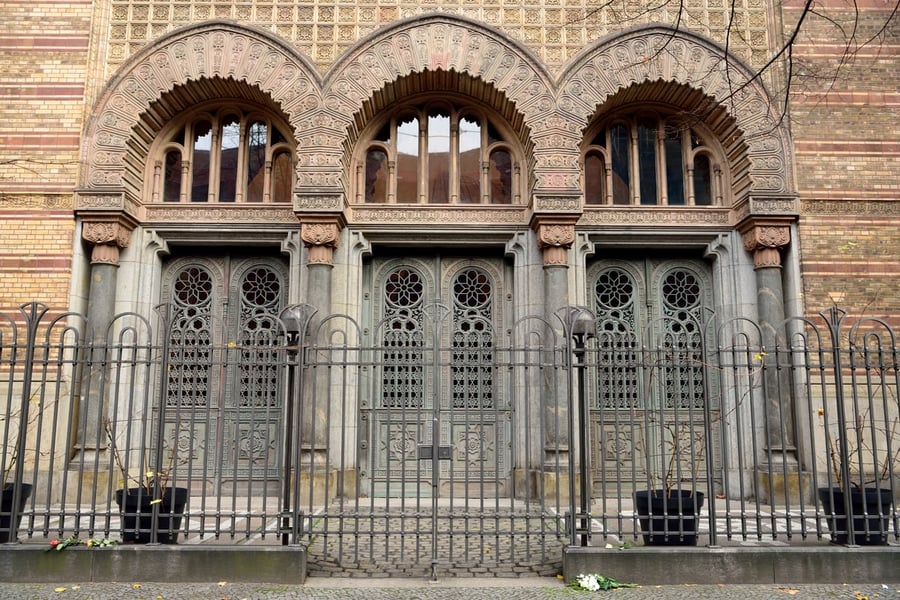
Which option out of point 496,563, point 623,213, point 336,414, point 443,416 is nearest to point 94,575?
point 496,563

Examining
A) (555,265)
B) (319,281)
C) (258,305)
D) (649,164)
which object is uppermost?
(649,164)

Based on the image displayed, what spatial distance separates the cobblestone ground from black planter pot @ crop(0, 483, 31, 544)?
2.76 m

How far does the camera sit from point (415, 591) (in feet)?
18.6

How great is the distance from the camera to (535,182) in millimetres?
10211

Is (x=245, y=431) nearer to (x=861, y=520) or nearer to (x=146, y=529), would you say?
(x=146, y=529)

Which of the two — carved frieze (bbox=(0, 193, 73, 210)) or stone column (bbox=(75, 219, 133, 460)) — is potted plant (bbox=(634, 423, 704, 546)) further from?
carved frieze (bbox=(0, 193, 73, 210))

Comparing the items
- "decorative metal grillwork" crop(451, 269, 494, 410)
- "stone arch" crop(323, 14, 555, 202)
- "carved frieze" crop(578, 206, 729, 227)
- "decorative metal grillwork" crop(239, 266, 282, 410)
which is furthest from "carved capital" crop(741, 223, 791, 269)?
"decorative metal grillwork" crop(239, 266, 282, 410)

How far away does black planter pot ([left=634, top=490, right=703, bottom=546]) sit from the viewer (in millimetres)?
6066

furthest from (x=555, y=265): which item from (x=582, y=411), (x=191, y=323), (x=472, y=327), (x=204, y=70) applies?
(x=204, y=70)

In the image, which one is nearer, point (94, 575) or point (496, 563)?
point (94, 575)

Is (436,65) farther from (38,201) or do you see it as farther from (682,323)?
(38,201)

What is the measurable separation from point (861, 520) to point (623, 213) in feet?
18.6

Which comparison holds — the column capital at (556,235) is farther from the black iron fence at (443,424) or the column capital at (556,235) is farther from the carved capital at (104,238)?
the carved capital at (104,238)

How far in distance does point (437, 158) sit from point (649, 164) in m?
3.55
